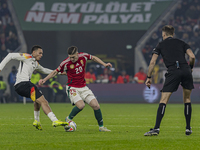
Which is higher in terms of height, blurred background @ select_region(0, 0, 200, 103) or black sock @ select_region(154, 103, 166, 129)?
blurred background @ select_region(0, 0, 200, 103)

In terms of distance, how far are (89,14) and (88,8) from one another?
0.41 m

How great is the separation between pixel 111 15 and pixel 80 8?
185 cm

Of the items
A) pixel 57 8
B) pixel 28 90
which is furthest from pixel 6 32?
pixel 28 90

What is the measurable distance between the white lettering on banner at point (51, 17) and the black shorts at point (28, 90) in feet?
55.7

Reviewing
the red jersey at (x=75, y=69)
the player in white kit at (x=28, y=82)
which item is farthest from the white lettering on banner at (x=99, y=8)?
the red jersey at (x=75, y=69)

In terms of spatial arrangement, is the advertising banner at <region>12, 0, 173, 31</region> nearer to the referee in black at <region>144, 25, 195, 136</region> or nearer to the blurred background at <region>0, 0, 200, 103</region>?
the blurred background at <region>0, 0, 200, 103</region>

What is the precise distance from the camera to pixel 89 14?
2580 centimetres

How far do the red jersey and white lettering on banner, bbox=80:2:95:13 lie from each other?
16928 millimetres

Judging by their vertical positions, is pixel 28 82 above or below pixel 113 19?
below

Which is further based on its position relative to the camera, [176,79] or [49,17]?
[49,17]

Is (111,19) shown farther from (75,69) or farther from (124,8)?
(75,69)

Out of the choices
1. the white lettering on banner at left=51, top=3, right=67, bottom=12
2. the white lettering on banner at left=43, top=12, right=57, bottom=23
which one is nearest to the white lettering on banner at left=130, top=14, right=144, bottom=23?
the white lettering on banner at left=51, top=3, right=67, bottom=12

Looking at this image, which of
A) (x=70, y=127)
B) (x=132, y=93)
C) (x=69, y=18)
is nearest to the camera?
(x=70, y=127)

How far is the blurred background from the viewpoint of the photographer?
78.1ft
